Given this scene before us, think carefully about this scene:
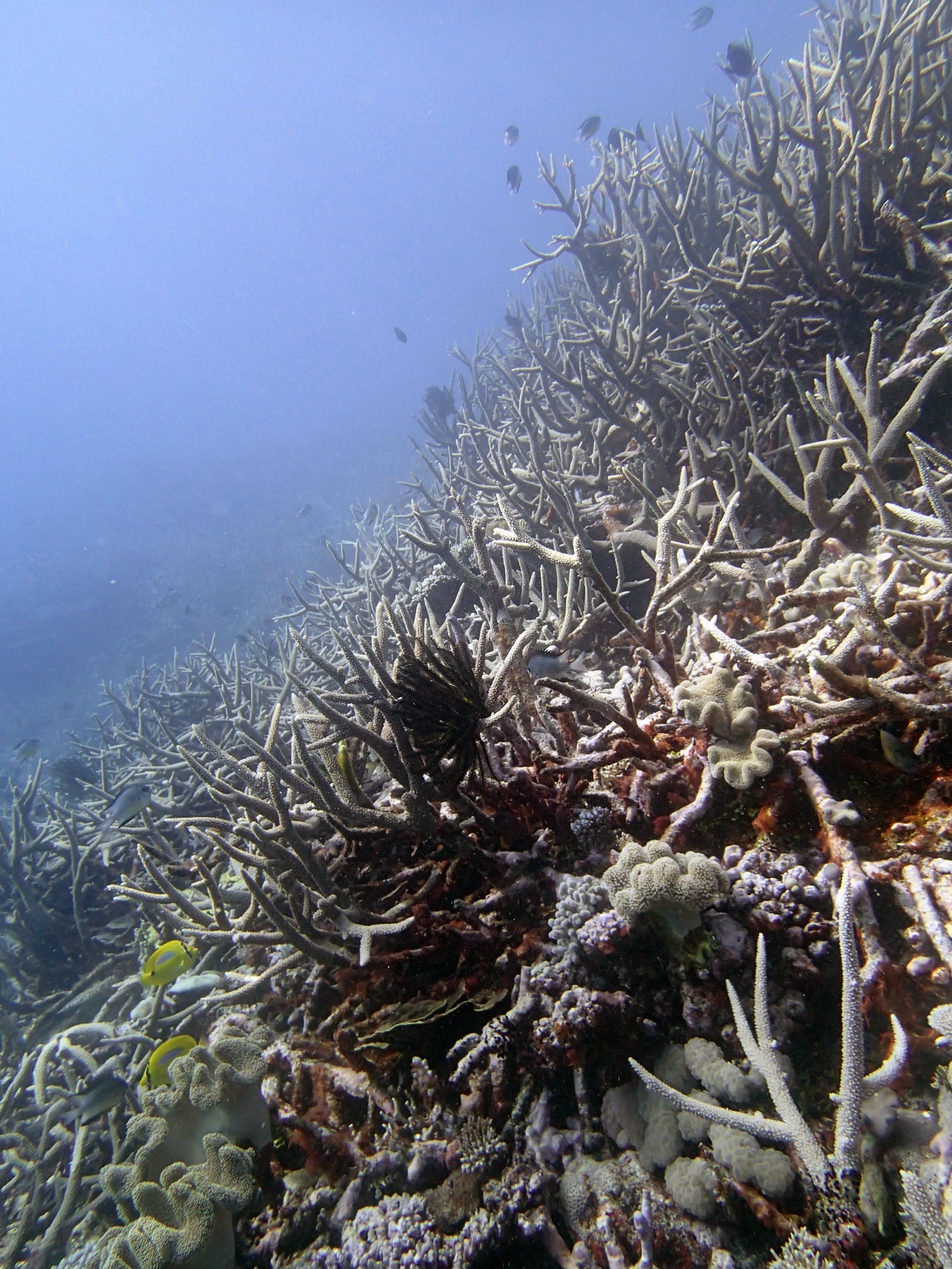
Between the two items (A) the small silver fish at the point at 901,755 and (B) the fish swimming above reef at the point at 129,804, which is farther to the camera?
(B) the fish swimming above reef at the point at 129,804

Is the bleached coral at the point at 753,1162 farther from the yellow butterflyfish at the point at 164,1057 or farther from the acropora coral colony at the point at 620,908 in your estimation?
the yellow butterflyfish at the point at 164,1057

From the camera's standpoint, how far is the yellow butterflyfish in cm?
249

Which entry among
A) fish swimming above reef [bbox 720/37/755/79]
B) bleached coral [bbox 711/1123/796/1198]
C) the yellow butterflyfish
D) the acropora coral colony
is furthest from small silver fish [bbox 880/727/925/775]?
fish swimming above reef [bbox 720/37/755/79]

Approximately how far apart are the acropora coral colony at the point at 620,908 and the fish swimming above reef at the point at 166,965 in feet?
0.07

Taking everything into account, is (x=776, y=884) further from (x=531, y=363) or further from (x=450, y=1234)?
(x=531, y=363)

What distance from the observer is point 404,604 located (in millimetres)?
5613

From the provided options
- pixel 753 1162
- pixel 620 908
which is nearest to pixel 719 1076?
pixel 753 1162

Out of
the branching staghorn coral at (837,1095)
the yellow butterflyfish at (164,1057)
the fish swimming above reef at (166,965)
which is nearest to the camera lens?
the branching staghorn coral at (837,1095)

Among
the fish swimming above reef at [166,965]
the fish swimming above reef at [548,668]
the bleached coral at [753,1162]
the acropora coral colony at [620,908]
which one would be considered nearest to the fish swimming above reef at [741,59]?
the acropora coral colony at [620,908]

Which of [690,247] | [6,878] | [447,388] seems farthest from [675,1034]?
[447,388]

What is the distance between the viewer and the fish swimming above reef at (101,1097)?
3082 mm

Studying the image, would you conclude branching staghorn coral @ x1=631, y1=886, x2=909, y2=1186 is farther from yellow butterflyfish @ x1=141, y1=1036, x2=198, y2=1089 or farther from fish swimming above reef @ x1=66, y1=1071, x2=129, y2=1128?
fish swimming above reef @ x1=66, y1=1071, x2=129, y2=1128

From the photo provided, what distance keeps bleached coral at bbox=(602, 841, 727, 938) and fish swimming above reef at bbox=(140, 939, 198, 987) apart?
258 cm

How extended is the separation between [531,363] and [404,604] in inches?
280
